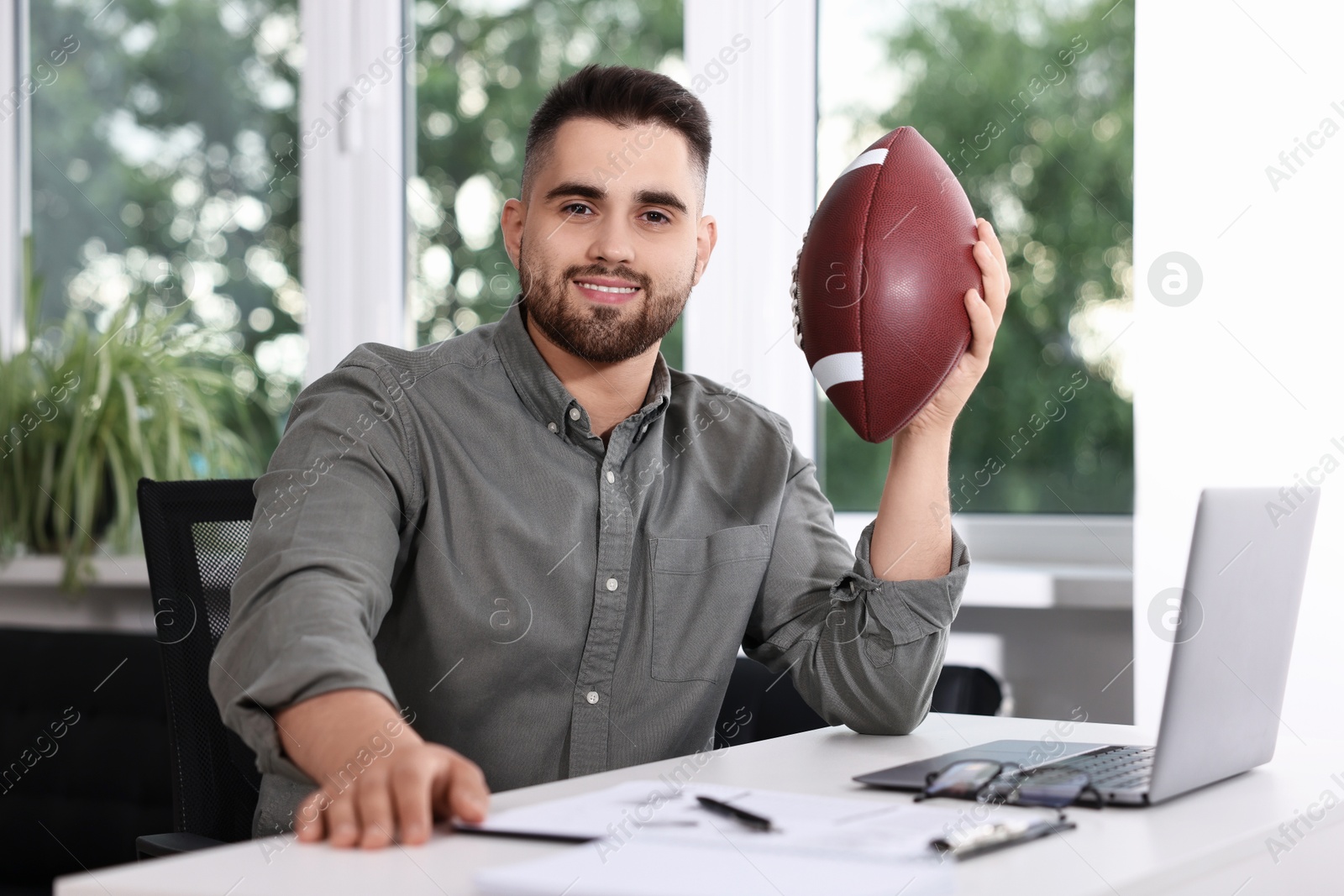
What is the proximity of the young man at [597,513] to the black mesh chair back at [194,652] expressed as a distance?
9 centimetres

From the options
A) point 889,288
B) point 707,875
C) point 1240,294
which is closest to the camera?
point 707,875

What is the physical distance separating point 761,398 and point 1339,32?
1.00m

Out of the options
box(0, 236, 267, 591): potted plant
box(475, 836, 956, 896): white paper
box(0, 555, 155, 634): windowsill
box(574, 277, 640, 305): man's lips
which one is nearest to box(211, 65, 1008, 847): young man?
box(574, 277, 640, 305): man's lips

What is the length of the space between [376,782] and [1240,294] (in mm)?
1386

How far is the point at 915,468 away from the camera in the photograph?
1241mm

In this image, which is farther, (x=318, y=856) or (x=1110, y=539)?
(x=1110, y=539)

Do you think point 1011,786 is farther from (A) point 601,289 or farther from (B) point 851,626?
(A) point 601,289

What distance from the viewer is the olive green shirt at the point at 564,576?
1214mm

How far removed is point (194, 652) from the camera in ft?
4.16

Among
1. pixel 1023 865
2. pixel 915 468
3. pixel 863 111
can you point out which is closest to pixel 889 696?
pixel 915 468

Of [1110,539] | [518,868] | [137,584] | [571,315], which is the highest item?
[571,315]

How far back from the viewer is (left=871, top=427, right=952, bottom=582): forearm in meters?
1.22

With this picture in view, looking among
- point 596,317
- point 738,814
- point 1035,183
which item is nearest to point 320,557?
point 738,814

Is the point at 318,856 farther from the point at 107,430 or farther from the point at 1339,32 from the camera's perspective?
the point at 107,430
